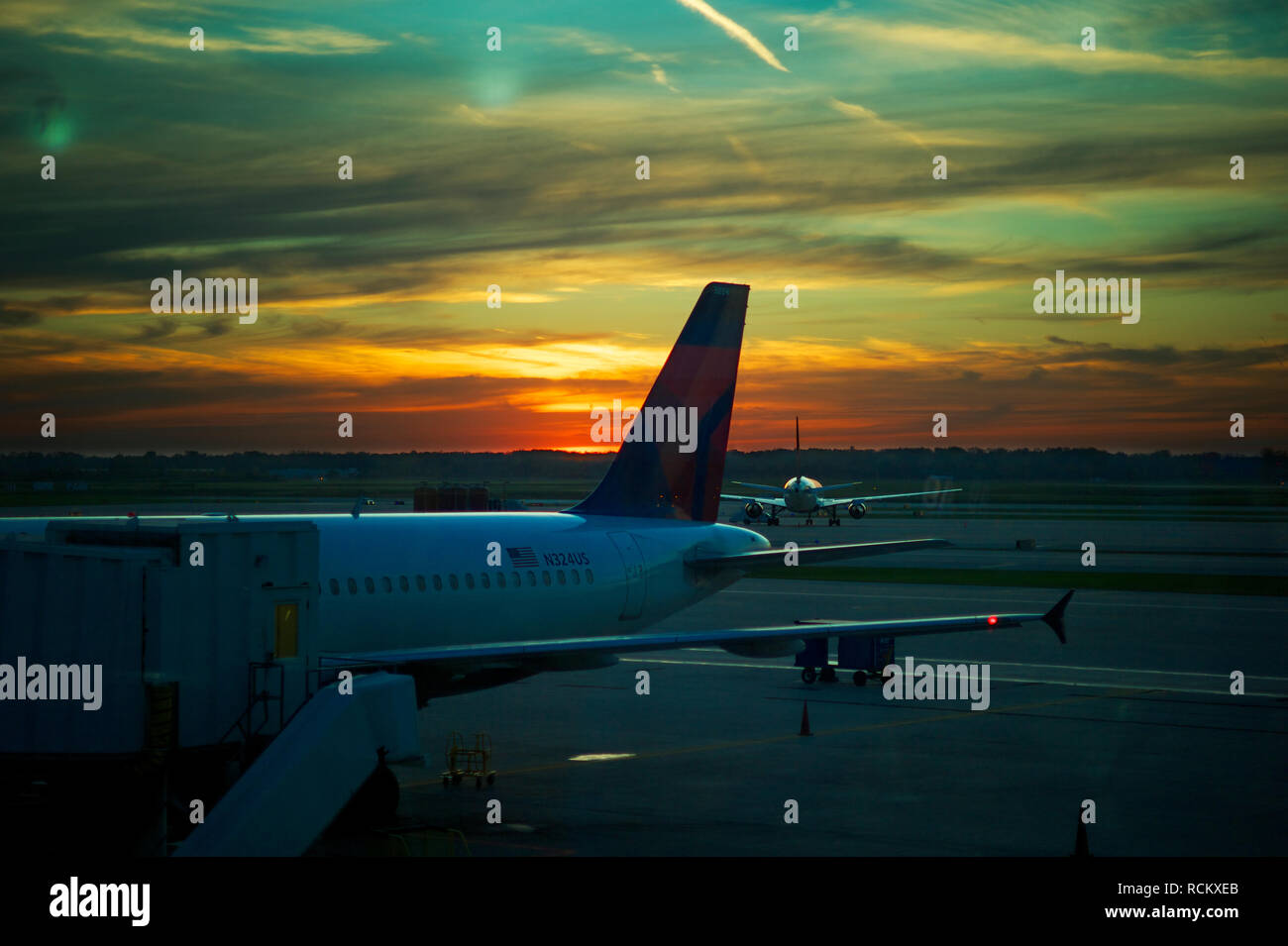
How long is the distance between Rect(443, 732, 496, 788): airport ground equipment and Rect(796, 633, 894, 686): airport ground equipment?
36.6 feet

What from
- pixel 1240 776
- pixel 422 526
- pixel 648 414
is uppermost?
pixel 648 414

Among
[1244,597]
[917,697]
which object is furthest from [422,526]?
[1244,597]

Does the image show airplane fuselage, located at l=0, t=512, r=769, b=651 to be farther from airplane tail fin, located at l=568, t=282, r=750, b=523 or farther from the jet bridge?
the jet bridge

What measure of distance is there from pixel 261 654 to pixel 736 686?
19622 millimetres

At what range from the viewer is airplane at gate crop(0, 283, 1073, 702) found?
22562 millimetres

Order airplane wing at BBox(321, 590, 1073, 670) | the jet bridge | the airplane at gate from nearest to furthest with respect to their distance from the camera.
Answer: the jet bridge → airplane wing at BBox(321, 590, 1073, 670) → the airplane at gate

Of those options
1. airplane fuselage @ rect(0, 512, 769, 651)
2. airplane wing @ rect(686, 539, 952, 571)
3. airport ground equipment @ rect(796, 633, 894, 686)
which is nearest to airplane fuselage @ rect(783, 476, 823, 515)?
airport ground equipment @ rect(796, 633, 894, 686)

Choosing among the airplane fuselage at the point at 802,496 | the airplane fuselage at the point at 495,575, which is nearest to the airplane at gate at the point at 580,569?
the airplane fuselage at the point at 495,575

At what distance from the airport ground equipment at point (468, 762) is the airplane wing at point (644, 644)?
3.89 metres

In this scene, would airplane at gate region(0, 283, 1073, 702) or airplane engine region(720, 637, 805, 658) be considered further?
airplane engine region(720, 637, 805, 658)

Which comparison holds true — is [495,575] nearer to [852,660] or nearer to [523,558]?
[523,558]
